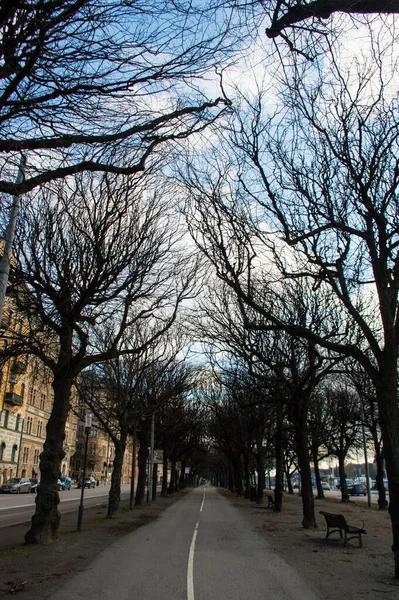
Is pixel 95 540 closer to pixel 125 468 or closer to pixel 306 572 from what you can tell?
pixel 306 572

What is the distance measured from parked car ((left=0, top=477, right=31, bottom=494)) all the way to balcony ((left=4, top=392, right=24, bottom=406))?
32.2 ft

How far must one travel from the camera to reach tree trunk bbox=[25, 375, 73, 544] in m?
11.8

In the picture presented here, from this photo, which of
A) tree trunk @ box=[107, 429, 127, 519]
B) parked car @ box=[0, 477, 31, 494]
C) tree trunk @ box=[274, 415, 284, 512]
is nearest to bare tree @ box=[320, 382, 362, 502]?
A: tree trunk @ box=[274, 415, 284, 512]

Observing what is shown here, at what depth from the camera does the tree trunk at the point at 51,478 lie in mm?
11820

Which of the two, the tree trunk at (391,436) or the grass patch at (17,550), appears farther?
the grass patch at (17,550)

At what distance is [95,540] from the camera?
13.4 meters

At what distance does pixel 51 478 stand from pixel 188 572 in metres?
4.91

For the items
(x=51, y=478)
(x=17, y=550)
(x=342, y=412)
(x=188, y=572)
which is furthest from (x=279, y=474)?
(x=188, y=572)

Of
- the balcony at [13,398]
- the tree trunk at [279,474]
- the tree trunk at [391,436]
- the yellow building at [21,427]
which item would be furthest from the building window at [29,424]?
the tree trunk at [391,436]

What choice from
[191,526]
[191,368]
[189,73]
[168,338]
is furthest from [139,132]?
[191,368]

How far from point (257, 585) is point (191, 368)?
26944 millimetres

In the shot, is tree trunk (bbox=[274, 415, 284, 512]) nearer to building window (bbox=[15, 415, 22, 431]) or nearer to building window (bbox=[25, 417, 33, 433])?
building window (bbox=[15, 415, 22, 431])

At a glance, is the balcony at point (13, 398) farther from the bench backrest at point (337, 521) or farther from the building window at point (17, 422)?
the bench backrest at point (337, 521)

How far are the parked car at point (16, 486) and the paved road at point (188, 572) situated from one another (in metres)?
34.8
